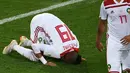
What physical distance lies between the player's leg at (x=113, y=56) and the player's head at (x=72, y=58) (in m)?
1.24

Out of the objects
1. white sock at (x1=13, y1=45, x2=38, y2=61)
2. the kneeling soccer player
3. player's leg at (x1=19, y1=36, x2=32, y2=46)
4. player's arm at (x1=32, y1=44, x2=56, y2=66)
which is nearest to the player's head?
the kneeling soccer player

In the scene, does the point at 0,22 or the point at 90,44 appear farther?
the point at 0,22

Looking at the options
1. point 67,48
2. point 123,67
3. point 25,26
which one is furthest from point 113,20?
point 25,26

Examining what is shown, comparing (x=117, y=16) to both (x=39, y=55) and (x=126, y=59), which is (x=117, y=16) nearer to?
(x=126, y=59)

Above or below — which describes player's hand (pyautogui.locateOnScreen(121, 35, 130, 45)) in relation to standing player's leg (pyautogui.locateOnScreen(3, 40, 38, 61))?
above

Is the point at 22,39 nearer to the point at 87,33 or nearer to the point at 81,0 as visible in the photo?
the point at 87,33

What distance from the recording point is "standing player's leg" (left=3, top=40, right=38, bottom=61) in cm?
794

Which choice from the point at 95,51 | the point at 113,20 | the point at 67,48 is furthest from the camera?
the point at 95,51

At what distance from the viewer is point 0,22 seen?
10.5m

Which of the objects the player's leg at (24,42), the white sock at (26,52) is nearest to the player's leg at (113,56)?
the white sock at (26,52)

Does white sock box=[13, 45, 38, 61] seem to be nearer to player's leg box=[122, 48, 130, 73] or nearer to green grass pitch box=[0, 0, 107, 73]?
green grass pitch box=[0, 0, 107, 73]

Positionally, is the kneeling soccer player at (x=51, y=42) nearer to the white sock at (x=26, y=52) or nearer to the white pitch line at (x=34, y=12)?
the white sock at (x=26, y=52)

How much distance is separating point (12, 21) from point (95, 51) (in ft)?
8.92

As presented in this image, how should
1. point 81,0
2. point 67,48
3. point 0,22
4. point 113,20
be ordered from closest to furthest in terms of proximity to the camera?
point 113,20 → point 67,48 → point 0,22 → point 81,0
